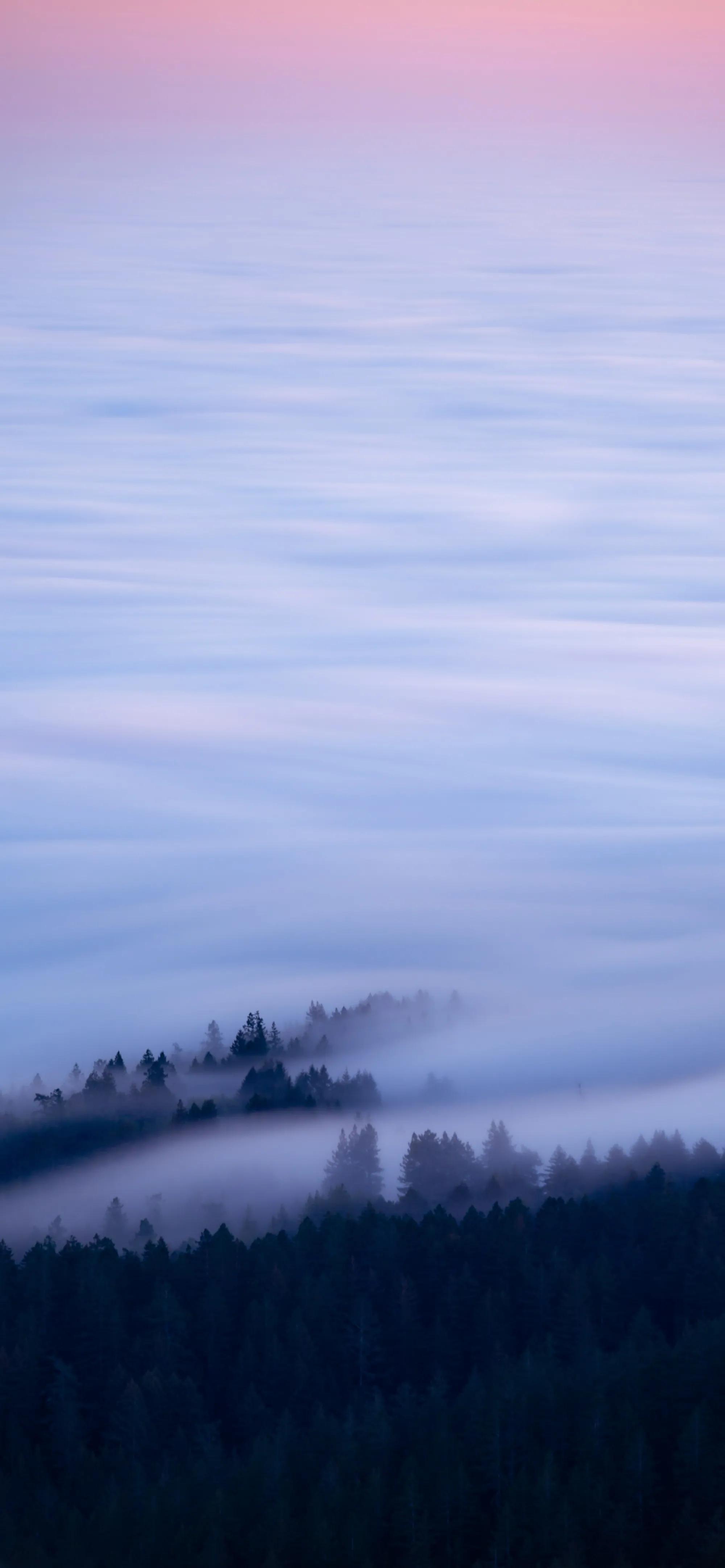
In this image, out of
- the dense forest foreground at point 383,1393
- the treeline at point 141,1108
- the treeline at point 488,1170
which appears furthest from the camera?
the treeline at point 141,1108

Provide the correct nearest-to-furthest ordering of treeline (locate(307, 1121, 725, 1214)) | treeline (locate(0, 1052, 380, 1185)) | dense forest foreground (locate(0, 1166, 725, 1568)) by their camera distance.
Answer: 1. dense forest foreground (locate(0, 1166, 725, 1568))
2. treeline (locate(307, 1121, 725, 1214))
3. treeline (locate(0, 1052, 380, 1185))

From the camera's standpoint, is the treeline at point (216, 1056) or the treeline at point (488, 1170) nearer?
the treeline at point (488, 1170)

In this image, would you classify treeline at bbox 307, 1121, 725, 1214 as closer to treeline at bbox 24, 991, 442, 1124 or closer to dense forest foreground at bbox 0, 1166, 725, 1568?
dense forest foreground at bbox 0, 1166, 725, 1568

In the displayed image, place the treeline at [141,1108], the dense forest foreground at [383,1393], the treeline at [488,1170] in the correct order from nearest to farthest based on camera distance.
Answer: the dense forest foreground at [383,1393] < the treeline at [488,1170] < the treeline at [141,1108]

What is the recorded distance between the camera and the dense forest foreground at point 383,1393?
20609 millimetres

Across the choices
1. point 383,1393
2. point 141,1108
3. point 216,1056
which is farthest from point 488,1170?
point 216,1056

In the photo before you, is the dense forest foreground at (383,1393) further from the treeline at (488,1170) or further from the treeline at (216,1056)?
the treeline at (216,1056)

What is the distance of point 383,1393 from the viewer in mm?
25359

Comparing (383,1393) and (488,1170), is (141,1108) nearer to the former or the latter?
(488,1170)

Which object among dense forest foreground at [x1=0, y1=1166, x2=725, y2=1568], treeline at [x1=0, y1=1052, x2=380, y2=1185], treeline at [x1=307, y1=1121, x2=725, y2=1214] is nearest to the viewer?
dense forest foreground at [x1=0, y1=1166, x2=725, y2=1568]

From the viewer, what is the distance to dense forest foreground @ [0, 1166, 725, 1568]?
20.6 m

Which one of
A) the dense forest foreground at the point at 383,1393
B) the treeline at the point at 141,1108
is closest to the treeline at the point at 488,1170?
the dense forest foreground at the point at 383,1393

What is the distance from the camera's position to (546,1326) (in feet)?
83.9

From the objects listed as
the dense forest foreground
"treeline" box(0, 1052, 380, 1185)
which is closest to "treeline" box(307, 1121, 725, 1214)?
the dense forest foreground
